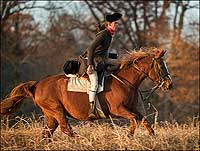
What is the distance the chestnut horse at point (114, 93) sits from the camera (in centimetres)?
743

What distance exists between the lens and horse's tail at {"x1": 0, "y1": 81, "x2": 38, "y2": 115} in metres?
8.27

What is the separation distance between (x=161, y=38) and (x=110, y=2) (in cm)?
420

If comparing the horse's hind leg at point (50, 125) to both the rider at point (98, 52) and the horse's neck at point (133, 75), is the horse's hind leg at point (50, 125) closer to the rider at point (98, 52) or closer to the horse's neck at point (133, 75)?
the rider at point (98, 52)

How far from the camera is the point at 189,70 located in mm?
23844

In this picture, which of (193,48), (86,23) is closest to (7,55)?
(86,23)

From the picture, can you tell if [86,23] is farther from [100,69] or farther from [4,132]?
[100,69]

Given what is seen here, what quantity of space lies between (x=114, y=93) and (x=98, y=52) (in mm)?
736

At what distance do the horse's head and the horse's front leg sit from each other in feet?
2.28

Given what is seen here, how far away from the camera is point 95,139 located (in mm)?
8961

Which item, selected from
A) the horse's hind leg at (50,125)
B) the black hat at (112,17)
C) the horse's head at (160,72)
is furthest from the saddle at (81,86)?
the black hat at (112,17)

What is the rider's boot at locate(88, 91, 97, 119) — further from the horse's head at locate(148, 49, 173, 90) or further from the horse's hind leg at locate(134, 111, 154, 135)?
the horse's head at locate(148, 49, 173, 90)

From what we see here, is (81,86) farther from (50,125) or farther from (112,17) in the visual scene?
(112,17)

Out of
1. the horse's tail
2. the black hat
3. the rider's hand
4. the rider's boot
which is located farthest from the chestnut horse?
the black hat

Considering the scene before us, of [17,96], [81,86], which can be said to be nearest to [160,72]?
[81,86]
